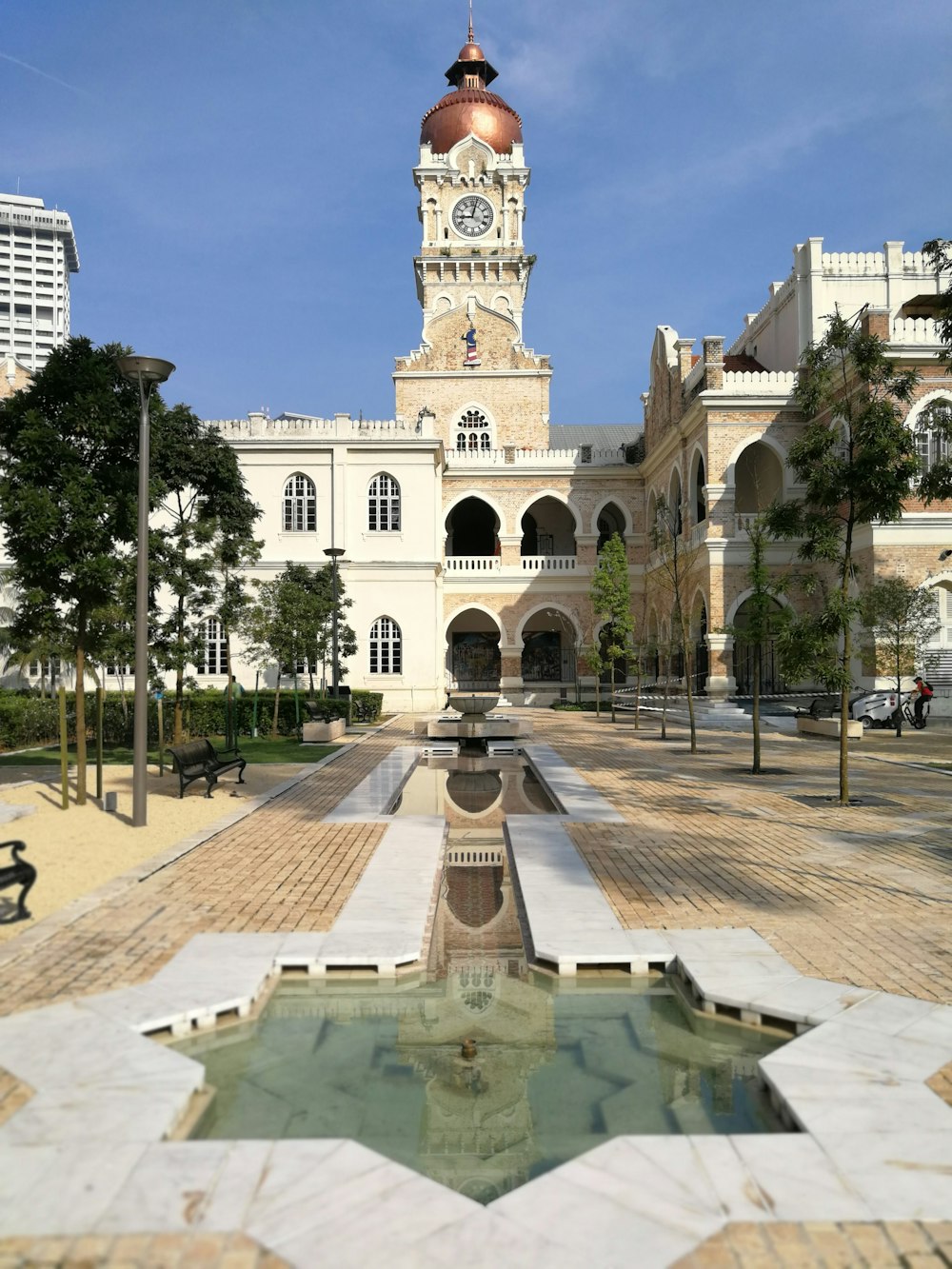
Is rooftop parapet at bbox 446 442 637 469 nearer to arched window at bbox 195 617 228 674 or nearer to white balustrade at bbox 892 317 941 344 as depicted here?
arched window at bbox 195 617 228 674

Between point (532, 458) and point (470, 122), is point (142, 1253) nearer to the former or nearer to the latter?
point (532, 458)

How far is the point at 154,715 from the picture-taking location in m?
24.5

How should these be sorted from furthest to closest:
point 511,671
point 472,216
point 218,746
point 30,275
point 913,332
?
point 30,275
point 472,216
point 511,671
point 913,332
point 218,746

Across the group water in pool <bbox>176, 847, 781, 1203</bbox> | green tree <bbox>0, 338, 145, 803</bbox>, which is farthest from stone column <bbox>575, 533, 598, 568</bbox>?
water in pool <bbox>176, 847, 781, 1203</bbox>

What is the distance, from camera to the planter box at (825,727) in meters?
22.3

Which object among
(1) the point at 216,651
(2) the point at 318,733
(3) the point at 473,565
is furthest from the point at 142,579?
(3) the point at 473,565

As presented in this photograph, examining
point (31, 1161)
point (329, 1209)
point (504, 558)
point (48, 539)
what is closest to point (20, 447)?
point (48, 539)

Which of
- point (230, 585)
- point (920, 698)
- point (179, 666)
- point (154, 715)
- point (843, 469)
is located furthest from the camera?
point (920, 698)

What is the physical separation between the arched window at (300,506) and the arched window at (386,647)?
4442mm

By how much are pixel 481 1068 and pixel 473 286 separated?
150ft

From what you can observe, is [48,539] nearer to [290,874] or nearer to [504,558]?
[290,874]

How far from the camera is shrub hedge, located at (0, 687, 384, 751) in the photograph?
71.4ft

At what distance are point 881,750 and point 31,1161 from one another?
1889cm

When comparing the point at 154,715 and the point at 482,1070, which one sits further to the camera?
the point at 154,715
